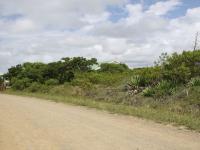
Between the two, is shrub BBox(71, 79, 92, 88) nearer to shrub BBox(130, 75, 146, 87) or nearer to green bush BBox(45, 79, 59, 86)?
green bush BBox(45, 79, 59, 86)

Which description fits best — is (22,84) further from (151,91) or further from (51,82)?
(151,91)

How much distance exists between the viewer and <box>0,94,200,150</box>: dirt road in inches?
409

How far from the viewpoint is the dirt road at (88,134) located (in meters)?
10.4

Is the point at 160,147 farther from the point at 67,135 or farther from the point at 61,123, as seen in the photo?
the point at 61,123

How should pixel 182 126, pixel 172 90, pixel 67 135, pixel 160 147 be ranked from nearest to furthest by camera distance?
1. pixel 160 147
2. pixel 67 135
3. pixel 182 126
4. pixel 172 90

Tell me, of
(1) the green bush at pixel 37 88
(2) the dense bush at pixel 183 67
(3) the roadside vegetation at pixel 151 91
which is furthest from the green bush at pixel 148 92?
(1) the green bush at pixel 37 88

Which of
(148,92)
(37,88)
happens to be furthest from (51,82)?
(148,92)

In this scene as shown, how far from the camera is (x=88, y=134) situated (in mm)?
12211

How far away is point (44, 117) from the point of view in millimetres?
16594

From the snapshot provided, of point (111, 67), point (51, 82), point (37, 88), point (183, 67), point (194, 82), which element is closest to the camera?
point (194, 82)

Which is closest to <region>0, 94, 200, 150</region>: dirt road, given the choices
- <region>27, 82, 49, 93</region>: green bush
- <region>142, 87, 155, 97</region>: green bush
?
<region>142, 87, 155, 97</region>: green bush

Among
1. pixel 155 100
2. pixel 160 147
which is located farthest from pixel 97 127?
pixel 155 100

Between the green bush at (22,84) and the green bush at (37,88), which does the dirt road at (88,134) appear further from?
the green bush at (22,84)

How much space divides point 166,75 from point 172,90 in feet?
7.62
